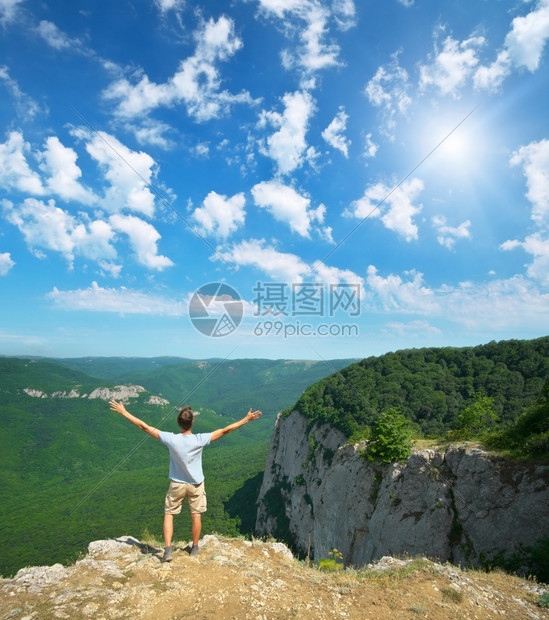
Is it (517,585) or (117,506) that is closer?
(517,585)

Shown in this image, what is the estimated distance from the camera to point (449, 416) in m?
42.8

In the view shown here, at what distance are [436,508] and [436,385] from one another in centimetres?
3669

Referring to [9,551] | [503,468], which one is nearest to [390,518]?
[503,468]

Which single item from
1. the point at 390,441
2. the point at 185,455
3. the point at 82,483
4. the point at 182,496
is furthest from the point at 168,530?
the point at 82,483

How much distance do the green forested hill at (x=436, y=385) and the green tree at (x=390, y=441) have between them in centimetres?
1482

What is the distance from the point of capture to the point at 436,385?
4928 cm

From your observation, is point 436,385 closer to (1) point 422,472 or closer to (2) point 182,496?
(1) point 422,472

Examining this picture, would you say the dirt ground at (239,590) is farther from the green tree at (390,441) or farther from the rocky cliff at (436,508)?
the green tree at (390,441)

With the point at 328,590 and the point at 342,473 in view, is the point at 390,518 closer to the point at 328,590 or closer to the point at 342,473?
the point at 342,473

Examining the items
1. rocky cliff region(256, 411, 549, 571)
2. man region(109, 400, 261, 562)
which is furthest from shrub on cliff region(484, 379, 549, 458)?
man region(109, 400, 261, 562)

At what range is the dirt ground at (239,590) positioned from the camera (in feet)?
16.3

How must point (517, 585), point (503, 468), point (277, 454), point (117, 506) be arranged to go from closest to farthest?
1. point (517, 585)
2. point (503, 468)
3. point (277, 454)
4. point (117, 506)

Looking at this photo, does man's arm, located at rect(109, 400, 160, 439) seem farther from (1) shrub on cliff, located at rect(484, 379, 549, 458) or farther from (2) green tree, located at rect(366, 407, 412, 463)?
(2) green tree, located at rect(366, 407, 412, 463)

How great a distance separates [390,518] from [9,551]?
97713 millimetres
